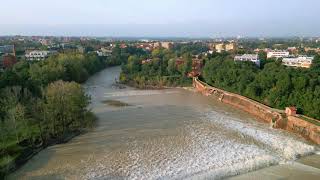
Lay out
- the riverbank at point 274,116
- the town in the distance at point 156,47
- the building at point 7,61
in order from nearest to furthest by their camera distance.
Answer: the riverbank at point 274,116
the building at point 7,61
the town in the distance at point 156,47

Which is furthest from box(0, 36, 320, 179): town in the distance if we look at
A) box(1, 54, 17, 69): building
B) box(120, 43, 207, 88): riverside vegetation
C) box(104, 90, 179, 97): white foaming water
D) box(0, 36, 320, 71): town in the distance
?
box(0, 36, 320, 71): town in the distance

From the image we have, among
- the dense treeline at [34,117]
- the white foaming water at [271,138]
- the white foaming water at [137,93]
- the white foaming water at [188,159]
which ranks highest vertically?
the dense treeline at [34,117]

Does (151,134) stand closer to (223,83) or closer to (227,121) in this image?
(227,121)

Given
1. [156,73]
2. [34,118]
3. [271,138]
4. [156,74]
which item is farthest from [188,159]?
[156,73]

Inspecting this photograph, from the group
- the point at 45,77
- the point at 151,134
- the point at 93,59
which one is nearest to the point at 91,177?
the point at 151,134

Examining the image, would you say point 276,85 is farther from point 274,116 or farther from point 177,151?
point 177,151

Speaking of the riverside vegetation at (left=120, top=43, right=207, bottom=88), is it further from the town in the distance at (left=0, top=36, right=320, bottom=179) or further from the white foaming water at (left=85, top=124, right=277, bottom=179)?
the white foaming water at (left=85, top=124, right=277, bottom=179)

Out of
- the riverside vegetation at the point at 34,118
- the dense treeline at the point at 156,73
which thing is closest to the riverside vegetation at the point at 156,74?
the dense treeline at the point at 156,73

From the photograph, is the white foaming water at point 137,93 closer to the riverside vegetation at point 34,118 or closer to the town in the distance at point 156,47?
the riverside vegetation at point 34,118
